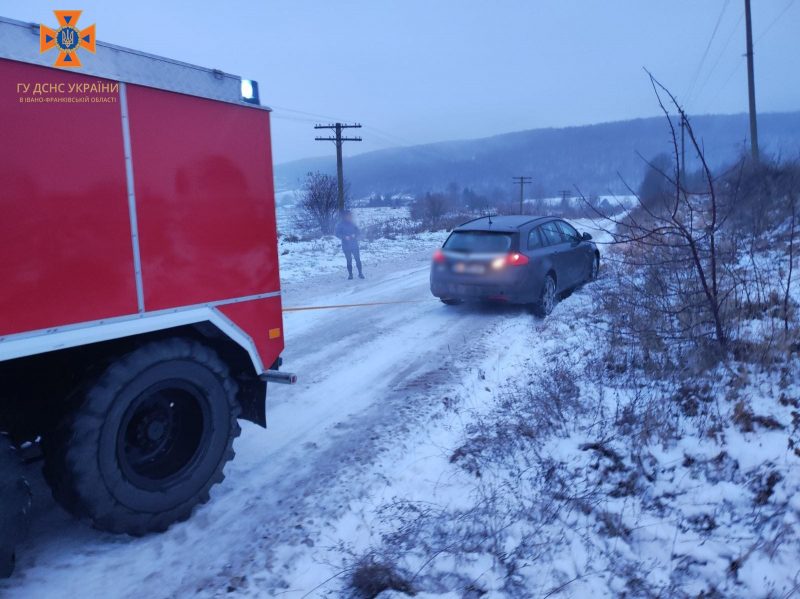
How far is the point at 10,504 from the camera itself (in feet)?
8.32

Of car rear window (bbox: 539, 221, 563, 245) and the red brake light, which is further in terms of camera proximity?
car rear window (bbox: 539, 221, 563, 245)

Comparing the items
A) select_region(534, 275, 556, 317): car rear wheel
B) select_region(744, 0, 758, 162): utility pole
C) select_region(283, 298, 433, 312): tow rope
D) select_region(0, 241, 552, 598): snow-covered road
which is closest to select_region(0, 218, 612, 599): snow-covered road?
select_region(0, 241, 552, 598): snow-covered road

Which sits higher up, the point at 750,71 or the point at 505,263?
the point at 750,71

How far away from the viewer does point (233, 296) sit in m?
3.71

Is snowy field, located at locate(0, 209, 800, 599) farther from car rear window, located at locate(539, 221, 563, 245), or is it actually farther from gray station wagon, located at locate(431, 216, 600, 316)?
car rear window, located at locate(539, 221, 563, 245)

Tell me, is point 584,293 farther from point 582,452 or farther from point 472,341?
point 582,452

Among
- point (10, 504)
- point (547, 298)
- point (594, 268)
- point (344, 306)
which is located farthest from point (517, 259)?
point (10, 504)

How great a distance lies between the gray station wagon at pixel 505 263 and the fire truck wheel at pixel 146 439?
583cm

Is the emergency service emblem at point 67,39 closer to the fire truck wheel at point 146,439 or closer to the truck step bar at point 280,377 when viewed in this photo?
the fire truck wheel at point 146,439

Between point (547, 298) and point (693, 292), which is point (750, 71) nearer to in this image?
point (547, 298)

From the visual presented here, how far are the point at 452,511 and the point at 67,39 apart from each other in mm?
3358

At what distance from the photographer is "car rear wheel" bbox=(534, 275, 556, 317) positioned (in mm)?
9008

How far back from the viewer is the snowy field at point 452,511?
111 inches

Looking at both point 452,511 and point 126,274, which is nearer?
point 126,274
